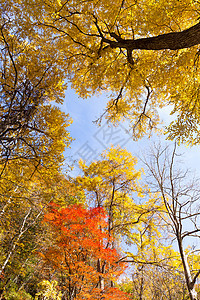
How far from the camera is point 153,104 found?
5.38m

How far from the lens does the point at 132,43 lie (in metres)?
2.86

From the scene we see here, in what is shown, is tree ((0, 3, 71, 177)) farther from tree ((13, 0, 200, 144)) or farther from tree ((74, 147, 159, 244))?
tree ((74, 147, 159, 244))

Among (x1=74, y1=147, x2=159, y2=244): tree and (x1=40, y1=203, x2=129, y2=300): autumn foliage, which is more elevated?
(x1=74, y1=147, x2=159, y2=244): tree

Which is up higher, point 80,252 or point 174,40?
point 174,40

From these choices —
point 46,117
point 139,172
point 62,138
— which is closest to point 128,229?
A: point 139,172

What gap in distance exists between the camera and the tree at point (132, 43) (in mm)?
2902

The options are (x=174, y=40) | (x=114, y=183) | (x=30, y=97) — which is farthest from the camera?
(x=114, y=183)

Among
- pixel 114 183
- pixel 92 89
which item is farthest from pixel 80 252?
pixel 92 89

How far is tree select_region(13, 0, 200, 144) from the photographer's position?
2.90 m

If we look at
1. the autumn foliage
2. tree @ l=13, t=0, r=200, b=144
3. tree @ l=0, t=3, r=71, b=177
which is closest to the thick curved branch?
tree @ l=13, t=0, r=200, b=144

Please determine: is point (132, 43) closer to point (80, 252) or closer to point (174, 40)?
point (174, 40)

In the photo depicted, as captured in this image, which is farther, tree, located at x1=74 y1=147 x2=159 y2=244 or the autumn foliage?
tree, located at x1=74 y1=147 x2=159 y2=244

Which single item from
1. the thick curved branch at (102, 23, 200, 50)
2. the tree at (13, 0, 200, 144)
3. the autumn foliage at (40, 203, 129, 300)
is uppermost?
the tree at (13, 0, 200, 144)

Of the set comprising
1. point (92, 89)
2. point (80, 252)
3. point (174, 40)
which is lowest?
point (80, 252)
